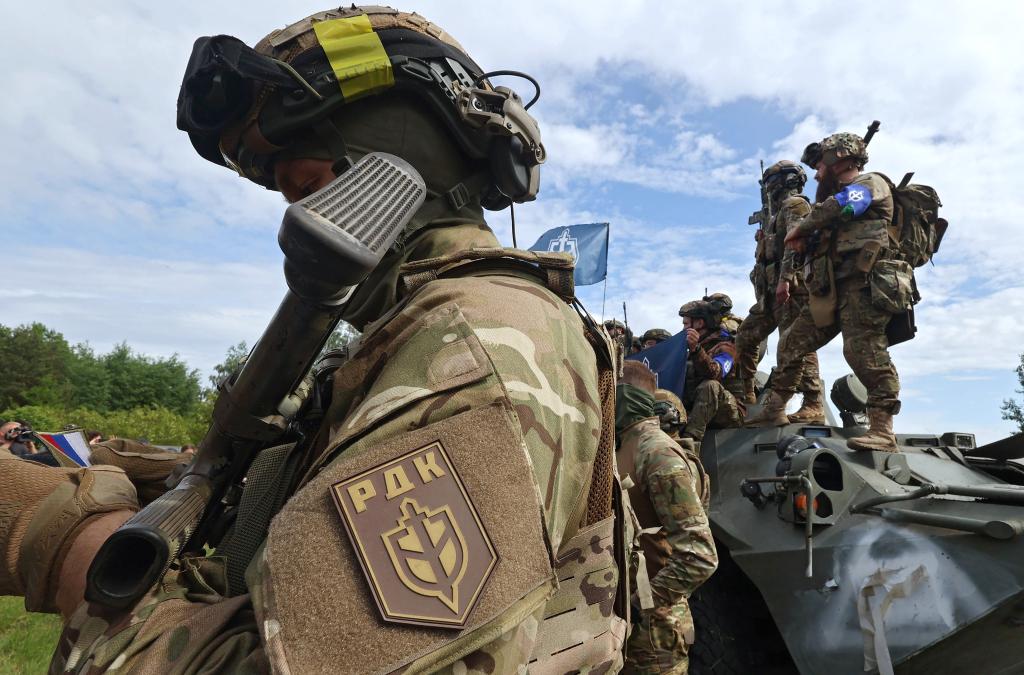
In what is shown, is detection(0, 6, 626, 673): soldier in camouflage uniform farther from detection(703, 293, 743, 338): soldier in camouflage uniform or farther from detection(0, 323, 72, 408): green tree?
detection(0, 323, 72, 408): green tree

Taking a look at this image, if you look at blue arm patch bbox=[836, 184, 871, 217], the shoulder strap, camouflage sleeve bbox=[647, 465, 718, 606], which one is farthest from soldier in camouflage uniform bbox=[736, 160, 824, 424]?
the shoulder strap

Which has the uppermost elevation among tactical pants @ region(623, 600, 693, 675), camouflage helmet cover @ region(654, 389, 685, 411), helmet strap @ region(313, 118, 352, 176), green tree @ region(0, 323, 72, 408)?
green tree @ region(0, 323, 72, 408)

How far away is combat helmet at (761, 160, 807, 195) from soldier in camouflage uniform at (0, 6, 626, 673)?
24.6 ft

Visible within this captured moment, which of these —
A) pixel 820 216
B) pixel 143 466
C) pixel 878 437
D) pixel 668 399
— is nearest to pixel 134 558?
pixel 143 466

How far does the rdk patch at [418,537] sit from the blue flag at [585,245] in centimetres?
871

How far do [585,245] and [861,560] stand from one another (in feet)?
21.2

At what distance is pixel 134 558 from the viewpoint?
1.20 metres

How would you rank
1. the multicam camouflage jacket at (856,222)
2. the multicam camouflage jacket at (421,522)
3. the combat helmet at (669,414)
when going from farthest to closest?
the multicam camouflage jacket at (856,222) → the combat helmet at (669,414) → the multicam camouflage jacket at (421,522)

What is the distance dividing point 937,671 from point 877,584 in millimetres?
488

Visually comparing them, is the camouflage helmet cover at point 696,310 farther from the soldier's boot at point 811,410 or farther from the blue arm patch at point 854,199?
the blue arm patch at point 854,199

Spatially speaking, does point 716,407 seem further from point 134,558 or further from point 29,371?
point 29,371

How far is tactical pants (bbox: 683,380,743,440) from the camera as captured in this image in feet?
23.9

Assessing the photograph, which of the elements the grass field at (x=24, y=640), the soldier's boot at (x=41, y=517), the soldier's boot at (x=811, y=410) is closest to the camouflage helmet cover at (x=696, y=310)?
the soldier's boot at (x=811, y=410)

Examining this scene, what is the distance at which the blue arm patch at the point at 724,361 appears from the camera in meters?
7.91
